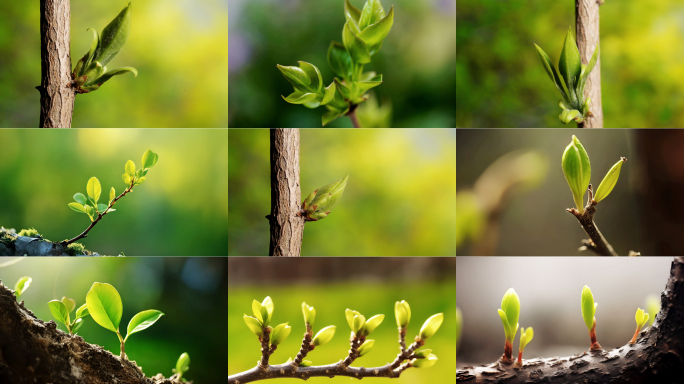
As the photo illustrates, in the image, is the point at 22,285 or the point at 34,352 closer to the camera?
the point at 34,352

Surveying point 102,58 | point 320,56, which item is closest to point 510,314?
point 320,56

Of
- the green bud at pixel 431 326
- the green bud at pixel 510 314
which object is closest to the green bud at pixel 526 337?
the green bud at pixel 510 314

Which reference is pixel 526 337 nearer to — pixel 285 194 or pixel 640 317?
pixel 640 317

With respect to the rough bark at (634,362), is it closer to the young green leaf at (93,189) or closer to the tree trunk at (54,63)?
the young green leaf at (93,189)

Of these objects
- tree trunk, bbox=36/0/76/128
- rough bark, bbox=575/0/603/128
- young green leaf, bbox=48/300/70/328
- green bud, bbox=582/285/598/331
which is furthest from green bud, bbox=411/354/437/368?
tree trunk, bbox=36/0/76/128

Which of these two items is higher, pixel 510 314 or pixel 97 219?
pixel 97 219

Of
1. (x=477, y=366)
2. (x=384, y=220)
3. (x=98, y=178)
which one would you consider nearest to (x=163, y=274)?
(x=98, y=178)
